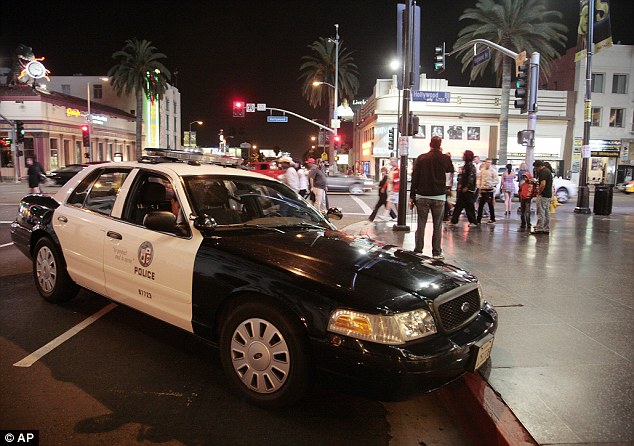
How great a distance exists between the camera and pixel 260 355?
3.36 meters

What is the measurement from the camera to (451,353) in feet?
10.3

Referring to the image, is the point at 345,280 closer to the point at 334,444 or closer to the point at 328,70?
the point at 334,444

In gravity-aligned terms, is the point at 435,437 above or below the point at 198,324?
below

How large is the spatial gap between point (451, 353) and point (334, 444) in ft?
3.01

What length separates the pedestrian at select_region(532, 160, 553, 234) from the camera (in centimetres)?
1136

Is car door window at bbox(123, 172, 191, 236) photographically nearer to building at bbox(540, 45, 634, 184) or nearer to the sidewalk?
the sidewalk

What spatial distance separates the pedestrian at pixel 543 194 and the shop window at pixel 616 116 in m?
38.1

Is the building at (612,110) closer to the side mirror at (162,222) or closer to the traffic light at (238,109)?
the traffic light at (238,109)

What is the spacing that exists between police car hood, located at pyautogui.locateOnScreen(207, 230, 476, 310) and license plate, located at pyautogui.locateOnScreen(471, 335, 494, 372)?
1.36 feet

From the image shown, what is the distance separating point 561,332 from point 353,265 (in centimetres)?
263

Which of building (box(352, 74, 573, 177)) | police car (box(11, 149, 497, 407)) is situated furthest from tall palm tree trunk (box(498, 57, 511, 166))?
police car (box(11, 149, 497, 407))

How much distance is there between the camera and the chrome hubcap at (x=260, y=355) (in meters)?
3.28

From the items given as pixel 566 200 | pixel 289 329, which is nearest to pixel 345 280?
pixel 289 329

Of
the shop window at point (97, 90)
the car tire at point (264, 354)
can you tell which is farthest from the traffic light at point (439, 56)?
the shop window at point (97, 90)
